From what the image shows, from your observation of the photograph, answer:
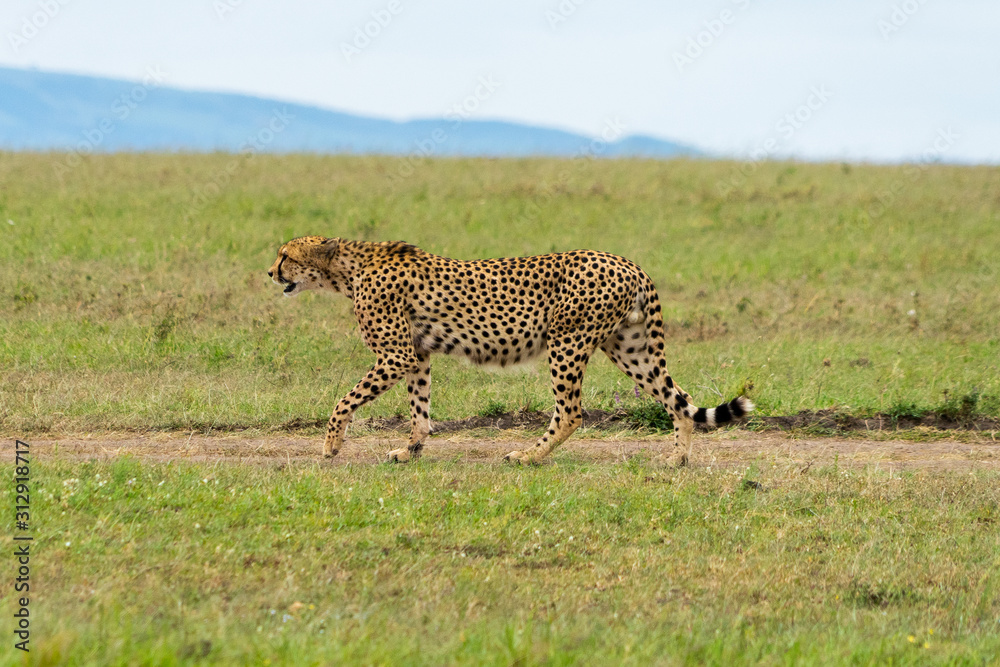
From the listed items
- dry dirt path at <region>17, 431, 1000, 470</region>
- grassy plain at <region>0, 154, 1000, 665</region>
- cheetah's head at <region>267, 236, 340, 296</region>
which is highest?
cheetah's head at <region>267, 236, 340, 296</region>

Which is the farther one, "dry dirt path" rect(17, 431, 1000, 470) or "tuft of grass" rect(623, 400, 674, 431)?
"tuft of grass" rect(623, 400, 674, 431)

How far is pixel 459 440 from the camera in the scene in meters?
8.52

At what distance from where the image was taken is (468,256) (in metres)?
15.0

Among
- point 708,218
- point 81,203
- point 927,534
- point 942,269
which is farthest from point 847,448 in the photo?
point 81,203

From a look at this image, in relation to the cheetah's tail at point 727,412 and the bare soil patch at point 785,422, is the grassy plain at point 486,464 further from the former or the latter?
the cheetah's tail at point 727,412

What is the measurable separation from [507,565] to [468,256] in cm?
990

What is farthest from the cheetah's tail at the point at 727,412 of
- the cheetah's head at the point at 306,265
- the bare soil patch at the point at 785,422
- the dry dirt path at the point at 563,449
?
the cheetah's head at the point at 306,265

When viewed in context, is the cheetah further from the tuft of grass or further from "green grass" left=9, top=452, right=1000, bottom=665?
the tuft of grass

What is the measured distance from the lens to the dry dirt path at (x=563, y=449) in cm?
766

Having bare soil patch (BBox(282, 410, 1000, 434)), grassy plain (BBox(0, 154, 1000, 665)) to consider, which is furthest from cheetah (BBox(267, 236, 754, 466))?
bare soil patch (BBox(282, 410, 1000, 434))

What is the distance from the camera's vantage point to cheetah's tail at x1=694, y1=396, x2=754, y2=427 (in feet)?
24.4

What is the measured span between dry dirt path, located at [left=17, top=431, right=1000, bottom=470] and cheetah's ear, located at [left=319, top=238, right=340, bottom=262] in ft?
4.60

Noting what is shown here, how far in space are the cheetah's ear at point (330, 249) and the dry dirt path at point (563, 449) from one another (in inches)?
55.2

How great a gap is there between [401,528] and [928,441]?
4.79 m
